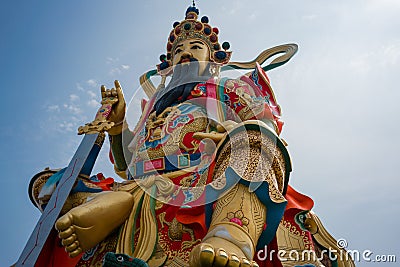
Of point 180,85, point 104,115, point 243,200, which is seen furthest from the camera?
point 180,85

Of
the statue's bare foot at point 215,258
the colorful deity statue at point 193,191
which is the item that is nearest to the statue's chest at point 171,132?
the colorful deity statue at point 193,191

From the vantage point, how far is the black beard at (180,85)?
3.39 metres

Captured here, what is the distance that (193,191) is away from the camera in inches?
96.8


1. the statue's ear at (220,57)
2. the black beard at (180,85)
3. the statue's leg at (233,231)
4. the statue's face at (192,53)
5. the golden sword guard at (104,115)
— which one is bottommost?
the statue's leg at (233,231)

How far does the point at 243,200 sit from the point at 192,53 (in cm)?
190

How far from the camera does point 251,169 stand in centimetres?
212

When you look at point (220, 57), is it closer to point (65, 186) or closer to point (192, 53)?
point (192, 53)

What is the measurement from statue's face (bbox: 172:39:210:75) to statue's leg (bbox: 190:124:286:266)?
1.42 metres

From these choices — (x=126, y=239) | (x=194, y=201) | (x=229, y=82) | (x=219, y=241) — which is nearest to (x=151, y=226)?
(x=126, y=239)

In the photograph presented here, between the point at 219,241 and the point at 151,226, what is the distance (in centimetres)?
82

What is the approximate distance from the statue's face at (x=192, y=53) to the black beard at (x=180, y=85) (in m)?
0.04

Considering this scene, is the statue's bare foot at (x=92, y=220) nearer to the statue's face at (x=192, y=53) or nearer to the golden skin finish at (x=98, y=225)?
the golden skin finish at (x=98, y=225)

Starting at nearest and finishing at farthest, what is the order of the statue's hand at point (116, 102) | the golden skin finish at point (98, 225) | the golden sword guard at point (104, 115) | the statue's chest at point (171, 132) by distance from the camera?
the golden skin finish at point (98, 225)
the golden sword guard at point (104, 115)
the statue's chest at point (171, 132)
the statue's hand at point (116, 102)

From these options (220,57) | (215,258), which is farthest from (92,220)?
(220,57)
